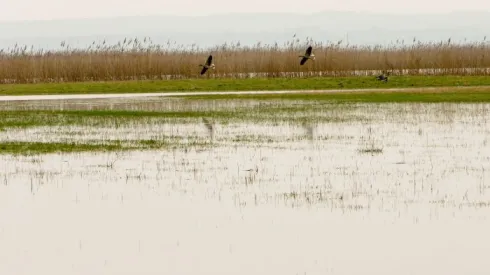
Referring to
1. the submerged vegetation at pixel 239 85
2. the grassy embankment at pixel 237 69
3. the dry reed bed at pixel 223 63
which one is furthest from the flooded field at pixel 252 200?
the dry reed bed at pixel 223 63

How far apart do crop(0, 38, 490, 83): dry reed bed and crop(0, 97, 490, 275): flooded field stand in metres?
21.6

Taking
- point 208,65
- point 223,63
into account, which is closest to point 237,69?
point 223,63

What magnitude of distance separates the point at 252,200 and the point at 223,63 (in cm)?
3565

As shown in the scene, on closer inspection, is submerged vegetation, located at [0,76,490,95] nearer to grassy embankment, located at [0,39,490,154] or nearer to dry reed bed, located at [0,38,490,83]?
grassy embankment, located at [0,39,490,154]

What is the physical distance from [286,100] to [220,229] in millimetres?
24828

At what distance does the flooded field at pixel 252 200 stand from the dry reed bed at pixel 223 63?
21621 millimetres

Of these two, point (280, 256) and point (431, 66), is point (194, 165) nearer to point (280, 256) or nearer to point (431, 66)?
point (280, 256)

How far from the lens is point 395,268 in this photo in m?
10.5

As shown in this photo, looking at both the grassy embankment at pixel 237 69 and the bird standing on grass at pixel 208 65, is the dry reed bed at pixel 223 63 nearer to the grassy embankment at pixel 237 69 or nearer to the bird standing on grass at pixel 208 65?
the grassy embankment at pixel 237 69

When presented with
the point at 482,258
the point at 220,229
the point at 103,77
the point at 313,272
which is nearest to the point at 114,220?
the point at 220,229

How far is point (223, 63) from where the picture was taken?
164 ft

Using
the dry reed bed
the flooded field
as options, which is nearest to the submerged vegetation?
the dry reed bed

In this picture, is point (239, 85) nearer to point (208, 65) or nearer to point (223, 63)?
point (208, 65)

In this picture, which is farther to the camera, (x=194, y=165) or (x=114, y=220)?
(x=194, y=165)
